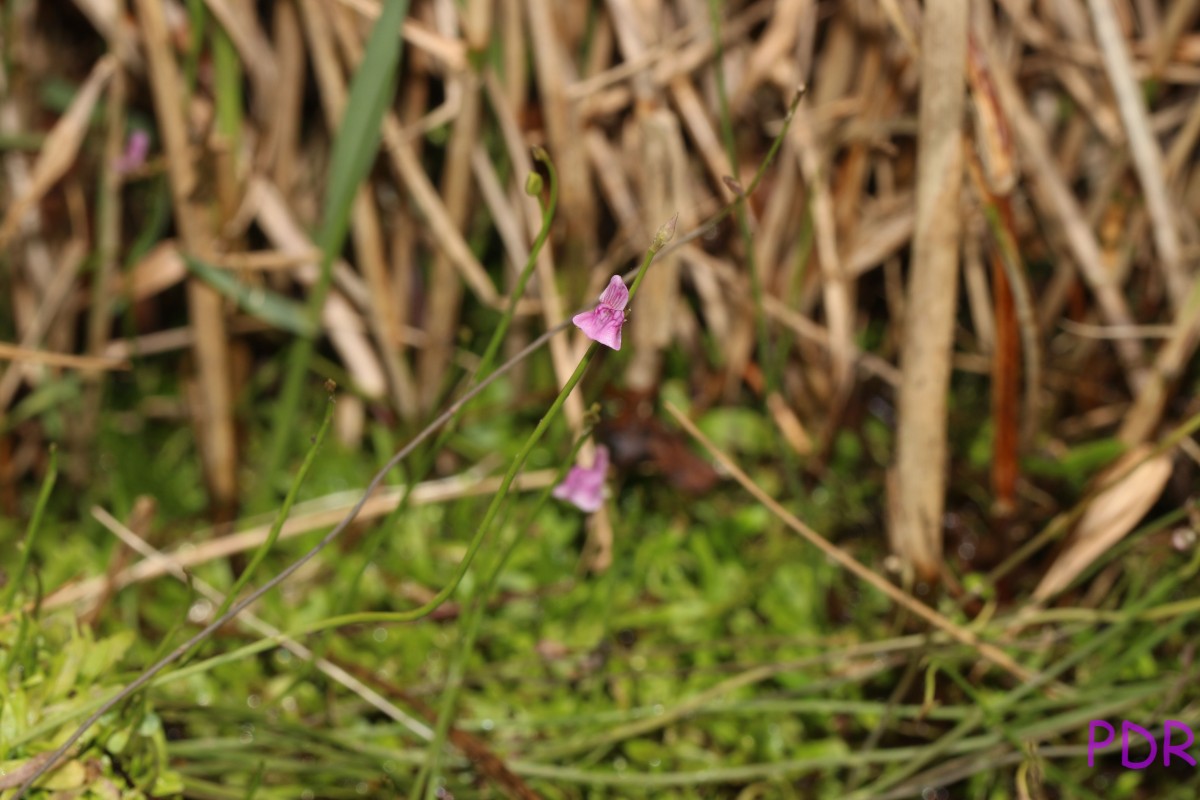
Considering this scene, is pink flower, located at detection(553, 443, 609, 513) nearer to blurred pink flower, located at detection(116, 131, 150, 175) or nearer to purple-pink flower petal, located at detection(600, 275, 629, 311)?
purple-pink flower petal, located at detection(600, 275, 629, 311)

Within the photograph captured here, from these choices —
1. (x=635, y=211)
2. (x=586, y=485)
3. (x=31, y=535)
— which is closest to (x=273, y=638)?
(x=31, y=535)

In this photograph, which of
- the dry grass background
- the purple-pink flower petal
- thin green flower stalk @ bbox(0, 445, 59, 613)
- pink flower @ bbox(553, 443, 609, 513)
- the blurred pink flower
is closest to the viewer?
the purple-pink flower petal

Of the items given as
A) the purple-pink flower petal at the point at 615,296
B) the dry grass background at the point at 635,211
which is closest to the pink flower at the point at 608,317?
the purple-pink flower petal at the point at 615,296

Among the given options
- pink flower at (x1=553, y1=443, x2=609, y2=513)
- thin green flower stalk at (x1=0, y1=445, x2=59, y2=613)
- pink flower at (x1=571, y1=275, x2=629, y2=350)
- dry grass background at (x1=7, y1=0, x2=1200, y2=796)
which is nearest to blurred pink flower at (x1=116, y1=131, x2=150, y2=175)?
dry grass background at (x1=7, y1=0, x2=1200, y2=796)

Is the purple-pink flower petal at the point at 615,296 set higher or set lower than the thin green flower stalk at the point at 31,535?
higher

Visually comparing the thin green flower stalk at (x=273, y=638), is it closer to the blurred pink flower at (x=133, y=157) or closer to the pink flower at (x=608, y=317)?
the pink flower at (x=608, y=317)

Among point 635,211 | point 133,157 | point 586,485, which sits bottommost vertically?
point 586,485

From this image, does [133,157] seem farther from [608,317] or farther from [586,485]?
[608,317]
